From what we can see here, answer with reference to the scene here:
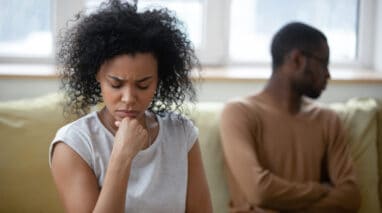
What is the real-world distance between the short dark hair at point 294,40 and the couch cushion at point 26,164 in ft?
2.77

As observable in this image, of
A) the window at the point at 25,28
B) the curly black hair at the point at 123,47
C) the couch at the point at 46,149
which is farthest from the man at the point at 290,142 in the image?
the window at the point at 25,28

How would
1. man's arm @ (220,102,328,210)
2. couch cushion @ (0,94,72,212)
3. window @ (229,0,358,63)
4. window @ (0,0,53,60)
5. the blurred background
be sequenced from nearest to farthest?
man's arm @ (220,102,328,210) → couch cushion @ (0,94,72,212) → the blurred background → window @ (0,0,53,60) → window @ (229,0,358,63)

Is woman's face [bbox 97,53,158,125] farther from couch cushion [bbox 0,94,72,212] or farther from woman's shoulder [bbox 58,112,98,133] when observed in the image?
couch cushion [bbox 0,94,72,212]

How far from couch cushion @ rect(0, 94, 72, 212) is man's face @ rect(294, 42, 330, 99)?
906 millimetres

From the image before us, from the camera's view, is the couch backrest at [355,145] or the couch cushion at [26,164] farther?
the couch backrest at [355,145]

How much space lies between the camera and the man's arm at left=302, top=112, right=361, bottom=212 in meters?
2.30

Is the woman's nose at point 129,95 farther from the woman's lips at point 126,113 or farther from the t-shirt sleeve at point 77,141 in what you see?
the t-shirt sleeve at point 77,141

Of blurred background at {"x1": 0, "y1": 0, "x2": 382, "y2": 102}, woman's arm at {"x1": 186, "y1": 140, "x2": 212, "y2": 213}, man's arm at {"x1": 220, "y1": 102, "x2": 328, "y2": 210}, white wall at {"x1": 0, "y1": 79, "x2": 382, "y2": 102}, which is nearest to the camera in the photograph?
woman's arm at {"x1": 186, "y1": 140, "x2": 212, "y2": 213}

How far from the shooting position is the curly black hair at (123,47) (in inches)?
55.6

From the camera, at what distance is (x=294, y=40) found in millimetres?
2436

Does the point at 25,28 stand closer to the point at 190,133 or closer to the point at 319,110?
the point at 319,110

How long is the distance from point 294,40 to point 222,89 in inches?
18.8

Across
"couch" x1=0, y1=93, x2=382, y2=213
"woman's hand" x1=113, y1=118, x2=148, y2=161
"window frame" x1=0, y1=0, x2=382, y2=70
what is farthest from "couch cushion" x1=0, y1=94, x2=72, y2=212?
"woman's hand" x1=113, y1=118, x2=148, y2=161

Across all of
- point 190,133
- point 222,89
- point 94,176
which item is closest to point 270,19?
point 222,89
